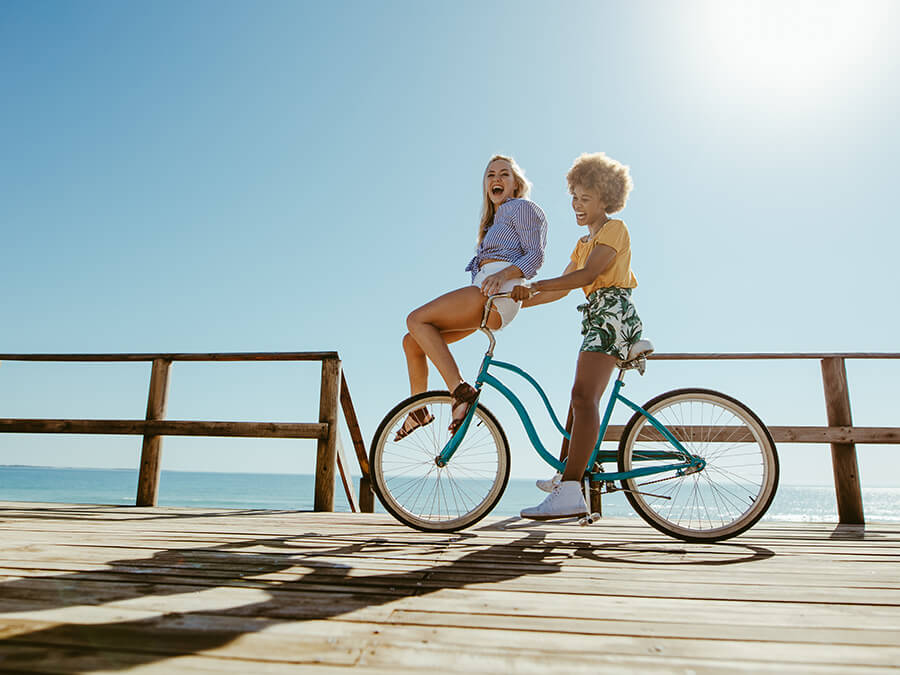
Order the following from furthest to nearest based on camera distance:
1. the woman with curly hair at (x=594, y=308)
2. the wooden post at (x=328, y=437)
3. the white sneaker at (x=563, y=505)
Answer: the wooden post at (x=328, y=437) < the woman with curly hair at (x=594, y=308) < the white sneaker at (x=563, y=505)

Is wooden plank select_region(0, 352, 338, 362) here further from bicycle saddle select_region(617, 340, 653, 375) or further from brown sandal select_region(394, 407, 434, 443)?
bicycle saddle select_region(617, 340, 653, 375)

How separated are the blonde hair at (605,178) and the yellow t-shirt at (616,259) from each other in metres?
0.16

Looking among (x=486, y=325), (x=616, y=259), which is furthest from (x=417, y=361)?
(x=616, y=259)

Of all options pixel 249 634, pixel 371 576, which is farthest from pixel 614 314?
pixel 249 634

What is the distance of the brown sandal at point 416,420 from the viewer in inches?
108

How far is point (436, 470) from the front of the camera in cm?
274

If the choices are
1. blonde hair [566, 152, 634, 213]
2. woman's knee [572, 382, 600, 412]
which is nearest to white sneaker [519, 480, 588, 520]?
woman's knee [572, 382, 600, 412]

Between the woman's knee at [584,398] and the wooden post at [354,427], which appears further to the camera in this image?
the wooden post at [354,427]

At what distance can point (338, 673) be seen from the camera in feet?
2.64

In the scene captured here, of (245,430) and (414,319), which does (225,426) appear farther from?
(414,319)

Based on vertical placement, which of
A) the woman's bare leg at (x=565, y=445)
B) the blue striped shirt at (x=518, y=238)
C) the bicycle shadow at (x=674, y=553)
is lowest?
the bicycle shadow at (x=674, y=553)

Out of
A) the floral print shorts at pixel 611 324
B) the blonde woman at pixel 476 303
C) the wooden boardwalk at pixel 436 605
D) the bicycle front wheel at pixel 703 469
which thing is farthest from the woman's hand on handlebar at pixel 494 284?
the wooden boardwalk at pixel 436 605

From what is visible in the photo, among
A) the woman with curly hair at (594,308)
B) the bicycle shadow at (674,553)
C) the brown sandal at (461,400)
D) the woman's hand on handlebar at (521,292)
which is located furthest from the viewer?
the brown sandal at (461,400)

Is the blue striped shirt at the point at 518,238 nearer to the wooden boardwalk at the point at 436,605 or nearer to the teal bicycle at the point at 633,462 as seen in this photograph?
the teal bicycle at the point at 633,462
